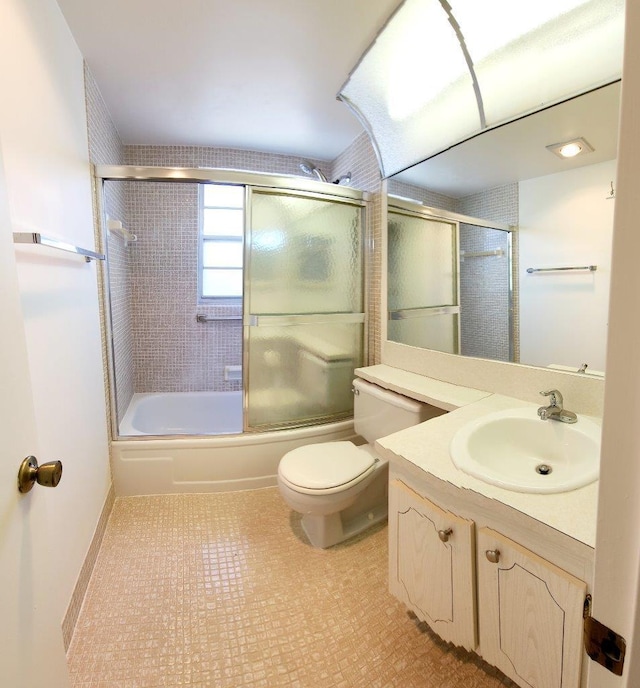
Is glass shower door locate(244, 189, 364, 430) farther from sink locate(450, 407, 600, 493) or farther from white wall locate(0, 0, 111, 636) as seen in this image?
sink locate(450, 407, 600, 493)

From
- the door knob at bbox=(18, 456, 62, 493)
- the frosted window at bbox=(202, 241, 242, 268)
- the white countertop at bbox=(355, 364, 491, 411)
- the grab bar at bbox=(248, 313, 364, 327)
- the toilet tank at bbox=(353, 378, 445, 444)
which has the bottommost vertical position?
the toilet tank at bbox=(353, 378, 445, 444)

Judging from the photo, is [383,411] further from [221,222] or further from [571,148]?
[221,222]

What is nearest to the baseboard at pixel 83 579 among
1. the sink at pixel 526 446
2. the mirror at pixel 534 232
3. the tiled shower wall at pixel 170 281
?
the tiled shower wall at pixel 170 281

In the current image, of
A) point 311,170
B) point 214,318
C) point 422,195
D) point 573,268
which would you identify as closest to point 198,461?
point 214,318

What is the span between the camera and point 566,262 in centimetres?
126

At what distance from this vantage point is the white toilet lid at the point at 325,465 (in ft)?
5.05

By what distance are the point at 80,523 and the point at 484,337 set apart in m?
1.93

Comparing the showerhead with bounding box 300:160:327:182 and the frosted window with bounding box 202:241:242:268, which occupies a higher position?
the showerhead with bounding box 300:160:327:182

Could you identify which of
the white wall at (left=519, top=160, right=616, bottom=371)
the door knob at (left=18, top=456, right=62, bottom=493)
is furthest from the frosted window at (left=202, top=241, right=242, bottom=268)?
the door knob at (left=18, top=456, right=62, bottom=493)

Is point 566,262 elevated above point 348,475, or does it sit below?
above

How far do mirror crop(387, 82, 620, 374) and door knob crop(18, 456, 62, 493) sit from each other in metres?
1.55

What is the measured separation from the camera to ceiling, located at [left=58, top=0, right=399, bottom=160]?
1.41 metres

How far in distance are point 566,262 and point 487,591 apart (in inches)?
44.5

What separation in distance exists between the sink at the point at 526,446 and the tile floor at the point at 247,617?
2.21ft
